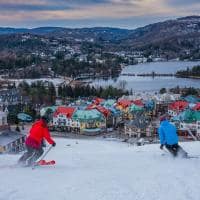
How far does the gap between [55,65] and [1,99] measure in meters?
35.5

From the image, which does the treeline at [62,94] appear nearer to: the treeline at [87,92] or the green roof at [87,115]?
the treeline at [87,92]

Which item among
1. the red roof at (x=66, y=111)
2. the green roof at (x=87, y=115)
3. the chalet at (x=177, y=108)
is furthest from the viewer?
the chalet at (x=177, y=108)

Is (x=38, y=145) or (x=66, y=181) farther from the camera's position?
(x=38, y=145)

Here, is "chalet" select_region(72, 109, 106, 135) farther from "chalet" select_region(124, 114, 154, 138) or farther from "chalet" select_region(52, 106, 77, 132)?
"chalet" select_region(124, 114, 154, 138)

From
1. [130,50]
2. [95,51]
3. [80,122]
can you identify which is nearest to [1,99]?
[80,122]

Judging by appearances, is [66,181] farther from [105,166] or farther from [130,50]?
[130,50]

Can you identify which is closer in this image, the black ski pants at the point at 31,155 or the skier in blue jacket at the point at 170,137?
the black ski pants at the point at 31,155

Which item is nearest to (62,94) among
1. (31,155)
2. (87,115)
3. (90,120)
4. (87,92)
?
(87,92)

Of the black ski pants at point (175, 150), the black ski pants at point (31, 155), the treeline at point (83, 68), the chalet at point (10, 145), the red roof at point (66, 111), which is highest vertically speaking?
the black ski pants at point (31, 155)

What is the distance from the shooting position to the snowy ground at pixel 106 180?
3393 mm

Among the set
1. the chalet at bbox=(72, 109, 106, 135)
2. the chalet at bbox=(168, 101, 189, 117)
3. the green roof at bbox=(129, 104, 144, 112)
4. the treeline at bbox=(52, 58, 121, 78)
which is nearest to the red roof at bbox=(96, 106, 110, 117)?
the chalet at bbox=(72, 109, 106, 135)

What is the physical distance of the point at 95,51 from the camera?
306ft

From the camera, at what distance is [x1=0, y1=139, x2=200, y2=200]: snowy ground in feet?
11.1

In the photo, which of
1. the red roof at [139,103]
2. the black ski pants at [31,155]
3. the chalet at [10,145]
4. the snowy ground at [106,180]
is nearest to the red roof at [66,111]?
the red roof at [139,103]
